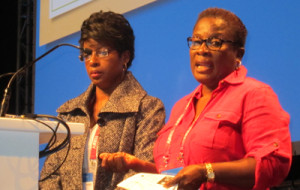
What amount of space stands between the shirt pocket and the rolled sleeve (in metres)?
0.04

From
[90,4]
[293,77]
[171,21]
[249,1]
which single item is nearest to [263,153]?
[293,77]

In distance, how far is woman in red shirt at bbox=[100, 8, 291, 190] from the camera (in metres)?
1.47

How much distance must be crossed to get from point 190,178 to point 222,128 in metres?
0.24

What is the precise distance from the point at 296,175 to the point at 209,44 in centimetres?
86

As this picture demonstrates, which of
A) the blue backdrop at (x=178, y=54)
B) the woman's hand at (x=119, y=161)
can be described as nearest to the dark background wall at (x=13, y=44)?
the blue backdrop at (x=178, y=54)

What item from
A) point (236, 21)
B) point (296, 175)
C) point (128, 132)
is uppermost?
point (236, 21)

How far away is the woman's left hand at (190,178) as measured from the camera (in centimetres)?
142

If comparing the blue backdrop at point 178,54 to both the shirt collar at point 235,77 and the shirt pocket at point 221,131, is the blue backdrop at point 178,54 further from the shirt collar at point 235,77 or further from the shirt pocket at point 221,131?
the shirt pocket at point 221,131

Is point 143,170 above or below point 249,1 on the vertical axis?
below

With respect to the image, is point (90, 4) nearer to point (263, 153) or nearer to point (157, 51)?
point (157, 51)

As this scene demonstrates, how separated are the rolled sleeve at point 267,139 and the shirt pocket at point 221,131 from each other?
0.04 metres

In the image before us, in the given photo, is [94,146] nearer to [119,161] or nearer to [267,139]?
[119,161]

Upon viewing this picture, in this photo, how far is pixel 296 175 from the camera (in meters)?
2.23

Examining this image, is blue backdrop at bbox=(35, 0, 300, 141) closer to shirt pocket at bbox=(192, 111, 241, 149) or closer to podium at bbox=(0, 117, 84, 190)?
shirt pocket at bbox=(192, 111, 241, 149)
